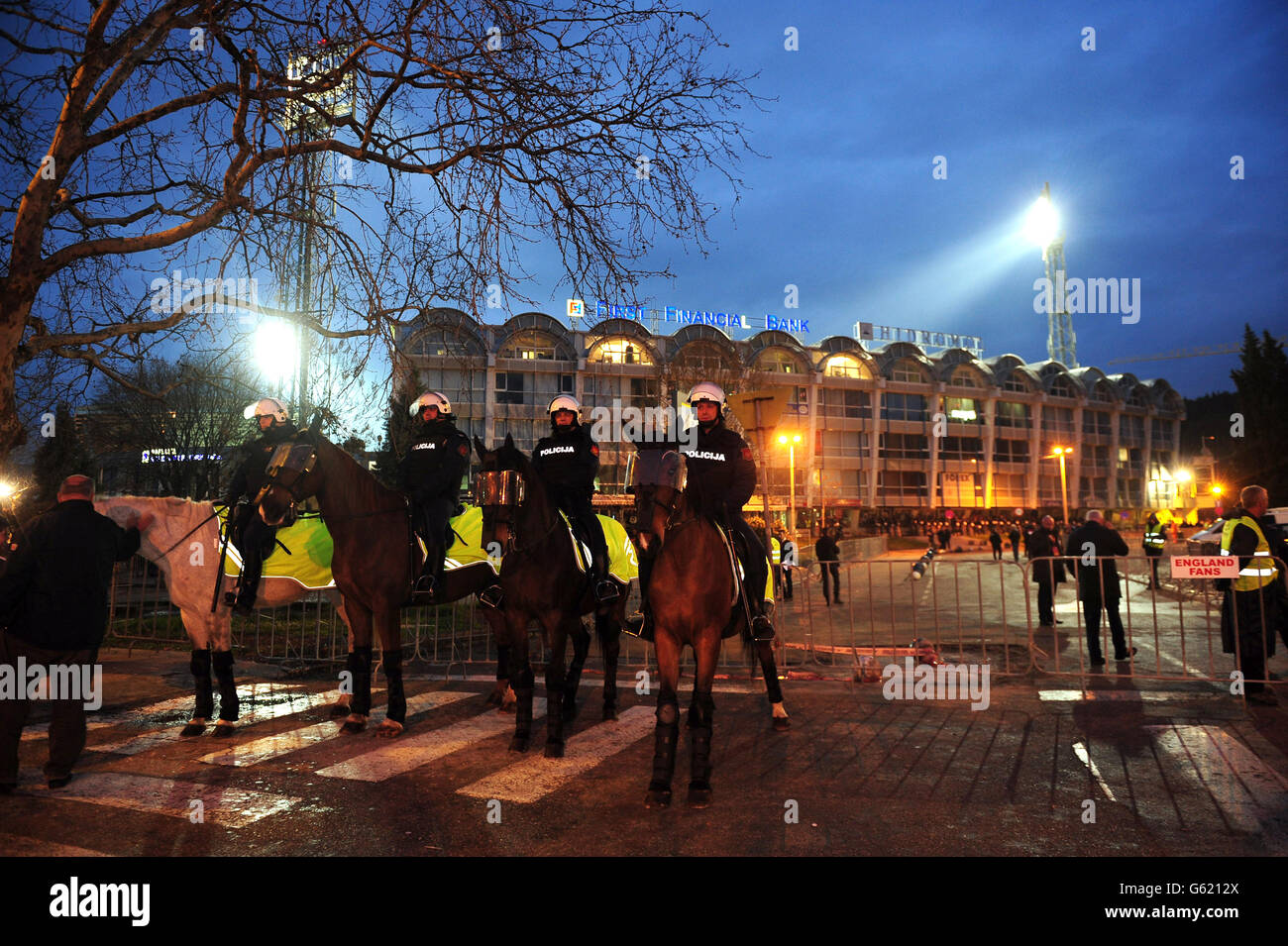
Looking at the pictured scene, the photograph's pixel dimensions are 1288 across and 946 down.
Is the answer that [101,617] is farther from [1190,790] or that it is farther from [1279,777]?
[1279,777]

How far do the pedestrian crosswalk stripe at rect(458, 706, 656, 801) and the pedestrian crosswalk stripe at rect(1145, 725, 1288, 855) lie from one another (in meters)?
4.35

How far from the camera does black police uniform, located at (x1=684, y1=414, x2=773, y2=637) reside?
555cm

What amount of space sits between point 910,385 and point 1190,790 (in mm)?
66617

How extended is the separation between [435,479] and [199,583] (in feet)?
8.25

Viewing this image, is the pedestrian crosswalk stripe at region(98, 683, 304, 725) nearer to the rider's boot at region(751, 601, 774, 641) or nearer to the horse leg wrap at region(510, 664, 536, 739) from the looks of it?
the horse leg wrap at region(510, 664, 536, 739)

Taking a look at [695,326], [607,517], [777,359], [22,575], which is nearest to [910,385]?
[777,359]

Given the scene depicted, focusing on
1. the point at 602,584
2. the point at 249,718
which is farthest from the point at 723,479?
the point at 249,718

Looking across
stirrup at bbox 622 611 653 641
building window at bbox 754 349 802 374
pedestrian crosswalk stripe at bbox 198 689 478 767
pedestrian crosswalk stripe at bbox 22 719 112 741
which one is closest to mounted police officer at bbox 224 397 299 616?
pedestrian crosswalk stripe at bbox 198 689 478 767

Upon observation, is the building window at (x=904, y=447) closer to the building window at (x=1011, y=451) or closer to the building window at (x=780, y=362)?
the building window at (x=1011, y=451)

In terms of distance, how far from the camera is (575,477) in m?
6.96

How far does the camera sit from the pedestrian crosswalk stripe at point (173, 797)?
488cm

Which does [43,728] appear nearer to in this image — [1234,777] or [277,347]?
[277,347]

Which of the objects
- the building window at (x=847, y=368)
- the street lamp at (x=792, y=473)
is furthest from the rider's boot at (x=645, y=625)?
the building window at (x=847, y=368)

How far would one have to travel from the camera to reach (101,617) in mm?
5840
